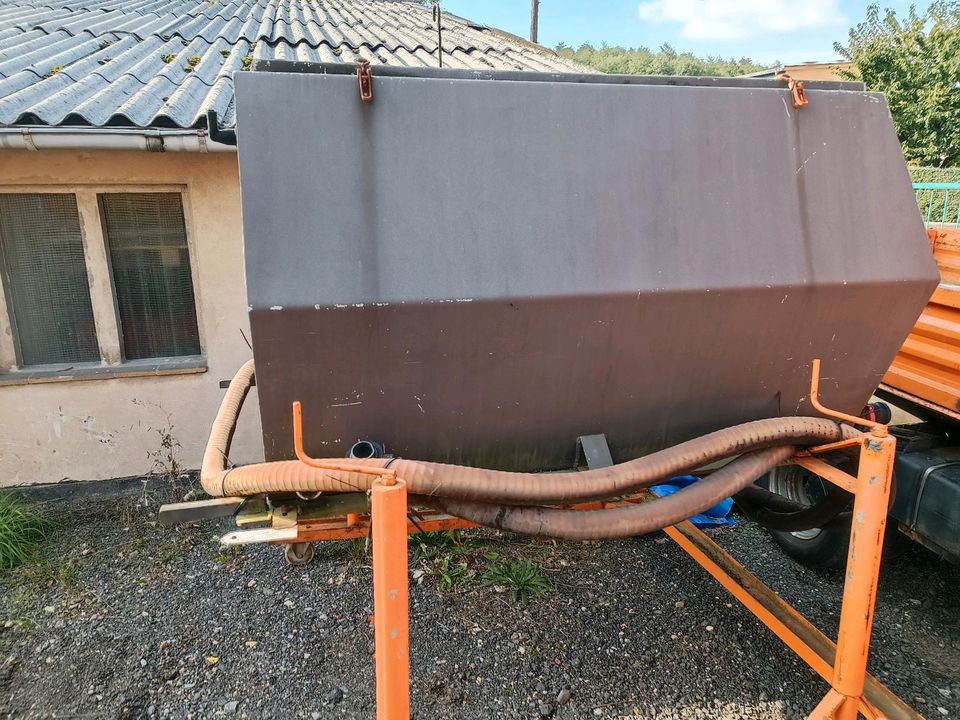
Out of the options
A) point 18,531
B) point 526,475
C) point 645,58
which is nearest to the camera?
point 526,475

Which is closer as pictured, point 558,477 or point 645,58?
point 558,477

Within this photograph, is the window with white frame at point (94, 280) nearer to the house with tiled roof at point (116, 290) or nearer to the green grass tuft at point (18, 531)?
the house with tiled roof at point (116, 290)

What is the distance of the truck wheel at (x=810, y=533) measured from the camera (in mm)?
3309

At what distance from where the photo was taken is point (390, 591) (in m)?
1.48

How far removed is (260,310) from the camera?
5.15 feet

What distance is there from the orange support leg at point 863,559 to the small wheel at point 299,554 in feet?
8.38

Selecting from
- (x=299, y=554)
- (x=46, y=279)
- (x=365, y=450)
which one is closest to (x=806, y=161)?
(x=365, y=450)

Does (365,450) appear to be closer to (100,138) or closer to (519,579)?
(519,579)

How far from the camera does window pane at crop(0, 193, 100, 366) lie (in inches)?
163

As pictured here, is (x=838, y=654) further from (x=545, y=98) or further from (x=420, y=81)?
(x=420, y=81)

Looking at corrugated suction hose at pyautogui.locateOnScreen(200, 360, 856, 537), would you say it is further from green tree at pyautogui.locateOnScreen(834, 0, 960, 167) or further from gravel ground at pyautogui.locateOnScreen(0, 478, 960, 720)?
green tree at pyautogui.locateOnScreen(834, 0, 960, 167)

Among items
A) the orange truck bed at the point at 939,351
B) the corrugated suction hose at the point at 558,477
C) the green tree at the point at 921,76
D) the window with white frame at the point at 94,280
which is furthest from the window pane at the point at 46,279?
the green tree at the point at 921,76

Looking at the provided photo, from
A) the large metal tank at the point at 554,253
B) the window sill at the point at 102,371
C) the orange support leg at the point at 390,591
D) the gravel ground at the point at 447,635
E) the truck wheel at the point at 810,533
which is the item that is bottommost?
the gravel ground at the point at 447,635

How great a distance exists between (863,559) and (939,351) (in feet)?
5.60
